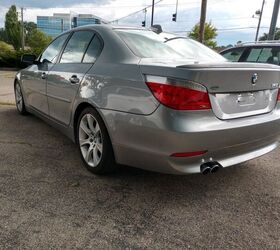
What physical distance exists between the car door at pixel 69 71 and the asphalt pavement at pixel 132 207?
0.62 metres

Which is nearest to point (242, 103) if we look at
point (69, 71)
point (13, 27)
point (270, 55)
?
point (69, 71)

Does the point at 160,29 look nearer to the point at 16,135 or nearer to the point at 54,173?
the point at 54,173

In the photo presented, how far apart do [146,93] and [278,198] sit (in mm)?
1568

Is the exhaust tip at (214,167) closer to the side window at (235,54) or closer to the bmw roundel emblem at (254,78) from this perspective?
the bmw roundel emblem at (254,78)

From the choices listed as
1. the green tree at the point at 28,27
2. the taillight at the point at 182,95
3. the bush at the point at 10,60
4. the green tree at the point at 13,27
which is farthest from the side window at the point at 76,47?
the green tree at the point at 28,27

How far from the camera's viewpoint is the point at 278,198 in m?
2.98

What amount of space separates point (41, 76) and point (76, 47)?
0.89 meters

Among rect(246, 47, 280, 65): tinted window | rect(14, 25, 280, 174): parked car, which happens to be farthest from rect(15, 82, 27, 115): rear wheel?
rect(246, 47, 280, 65): tinted window

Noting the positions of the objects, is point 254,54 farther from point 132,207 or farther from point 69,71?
point 132,207

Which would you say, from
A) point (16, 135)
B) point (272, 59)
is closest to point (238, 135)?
point (16, 135)

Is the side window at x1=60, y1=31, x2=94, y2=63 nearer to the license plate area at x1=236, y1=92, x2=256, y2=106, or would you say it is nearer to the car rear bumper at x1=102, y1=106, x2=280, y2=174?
the car rear bumper at x1=102, y1=106, x2=280, y2=174

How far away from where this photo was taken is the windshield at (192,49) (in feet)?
11.6

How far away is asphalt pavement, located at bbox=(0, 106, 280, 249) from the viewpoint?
2.31 metres

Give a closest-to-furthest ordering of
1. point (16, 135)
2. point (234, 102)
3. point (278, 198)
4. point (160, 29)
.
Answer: point (234, 102) → point (278, 198) → point (160, 29) → point (16, 135)
